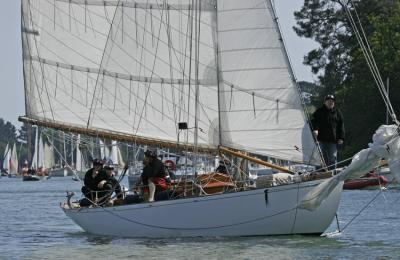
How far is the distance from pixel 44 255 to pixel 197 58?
650 cm

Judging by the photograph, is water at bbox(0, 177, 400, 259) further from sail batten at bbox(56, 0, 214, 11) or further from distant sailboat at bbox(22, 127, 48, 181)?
distant sailboat at bbox(22, 127, 48, 181)

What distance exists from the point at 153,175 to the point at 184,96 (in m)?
4.12

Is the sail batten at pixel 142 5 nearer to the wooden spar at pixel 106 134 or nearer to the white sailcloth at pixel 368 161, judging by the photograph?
the wooden spar at pixel 106 134

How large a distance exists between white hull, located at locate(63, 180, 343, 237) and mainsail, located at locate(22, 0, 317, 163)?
1043 mm

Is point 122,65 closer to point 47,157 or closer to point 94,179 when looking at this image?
point 94,179

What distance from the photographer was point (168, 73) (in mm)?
32562

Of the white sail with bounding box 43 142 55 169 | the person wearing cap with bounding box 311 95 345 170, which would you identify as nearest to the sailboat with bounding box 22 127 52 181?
the white sail with bounding box 43 142 55 169

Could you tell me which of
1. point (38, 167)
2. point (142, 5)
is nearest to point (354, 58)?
point (142, 5)

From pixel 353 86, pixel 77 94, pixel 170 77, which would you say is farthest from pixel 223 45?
pixel 353 86

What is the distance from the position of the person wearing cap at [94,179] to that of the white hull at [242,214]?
7.24 feet

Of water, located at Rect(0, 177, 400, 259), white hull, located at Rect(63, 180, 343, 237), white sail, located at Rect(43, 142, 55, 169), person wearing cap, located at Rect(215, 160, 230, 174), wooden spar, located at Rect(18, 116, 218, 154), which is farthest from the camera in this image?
white sail, located at Rect(43, 142, 55, 169)

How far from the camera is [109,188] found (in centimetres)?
3062

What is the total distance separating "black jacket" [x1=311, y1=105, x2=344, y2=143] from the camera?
27.4m

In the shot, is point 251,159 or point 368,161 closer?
point 368,161
